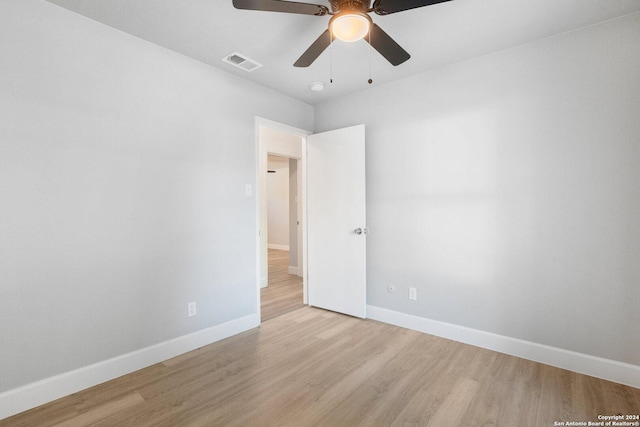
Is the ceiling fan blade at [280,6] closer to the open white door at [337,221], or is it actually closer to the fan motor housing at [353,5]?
the fan motor housing at [353,5]

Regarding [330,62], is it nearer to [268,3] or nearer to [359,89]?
[359,89]

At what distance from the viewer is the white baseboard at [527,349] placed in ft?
7.00

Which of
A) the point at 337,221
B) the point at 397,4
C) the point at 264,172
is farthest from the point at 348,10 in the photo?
the point at 264,172

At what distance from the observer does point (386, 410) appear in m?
1.87

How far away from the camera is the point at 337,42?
245 centimetres

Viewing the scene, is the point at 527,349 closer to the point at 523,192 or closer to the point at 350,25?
the point at 523,192

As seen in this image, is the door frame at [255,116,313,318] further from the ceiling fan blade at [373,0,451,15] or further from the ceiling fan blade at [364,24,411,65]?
the ceiling fan blade at [373,0,451,15]

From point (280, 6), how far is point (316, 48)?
404mm

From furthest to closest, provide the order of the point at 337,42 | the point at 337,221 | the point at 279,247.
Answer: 1. the point at 279,247
2. the point at 337,221
3. the point at 337,42

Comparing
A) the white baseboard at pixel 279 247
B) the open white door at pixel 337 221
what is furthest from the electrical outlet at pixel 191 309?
the white baseboard at pixel 279 247

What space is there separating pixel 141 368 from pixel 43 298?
2.83ft

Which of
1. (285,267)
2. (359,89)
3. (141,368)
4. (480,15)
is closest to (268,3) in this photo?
(480,15)

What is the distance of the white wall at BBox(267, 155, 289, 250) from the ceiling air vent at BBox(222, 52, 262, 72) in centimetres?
626

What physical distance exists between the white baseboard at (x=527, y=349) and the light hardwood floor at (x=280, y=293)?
1.24 meters
